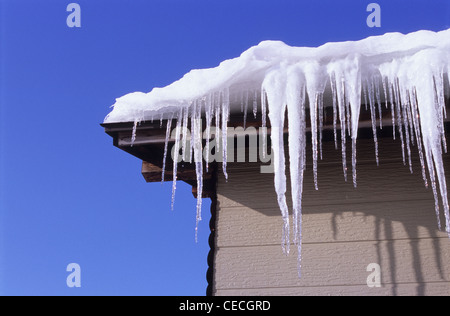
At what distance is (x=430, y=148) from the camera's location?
2.79 metres

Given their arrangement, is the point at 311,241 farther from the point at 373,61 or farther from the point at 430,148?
the point at 373,61

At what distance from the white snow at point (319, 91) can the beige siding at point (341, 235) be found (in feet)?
0.72

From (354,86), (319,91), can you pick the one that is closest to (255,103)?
(319,91)

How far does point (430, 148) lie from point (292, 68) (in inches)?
36.9

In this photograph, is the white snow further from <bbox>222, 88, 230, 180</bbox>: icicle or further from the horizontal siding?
the horizontal siding

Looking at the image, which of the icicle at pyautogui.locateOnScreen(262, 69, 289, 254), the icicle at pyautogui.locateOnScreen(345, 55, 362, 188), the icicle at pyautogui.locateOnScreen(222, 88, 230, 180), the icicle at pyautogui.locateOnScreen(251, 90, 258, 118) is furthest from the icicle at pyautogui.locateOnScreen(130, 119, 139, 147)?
the icicle at pyautogui.locateOnScreen(345, 55, 362, 188)

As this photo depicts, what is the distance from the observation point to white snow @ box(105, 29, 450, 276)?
2639 mm

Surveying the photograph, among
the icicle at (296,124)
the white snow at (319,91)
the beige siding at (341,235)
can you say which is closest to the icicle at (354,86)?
the white snow at (319,91)

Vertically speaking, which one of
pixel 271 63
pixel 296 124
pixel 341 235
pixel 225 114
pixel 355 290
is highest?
pixel 271 63

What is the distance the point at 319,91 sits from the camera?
276cm

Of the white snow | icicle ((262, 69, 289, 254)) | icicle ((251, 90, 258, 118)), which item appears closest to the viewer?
the white snow

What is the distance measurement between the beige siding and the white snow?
22 centimetres

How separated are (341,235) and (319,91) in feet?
3.41

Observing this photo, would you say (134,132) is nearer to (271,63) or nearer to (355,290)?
(271,63)
